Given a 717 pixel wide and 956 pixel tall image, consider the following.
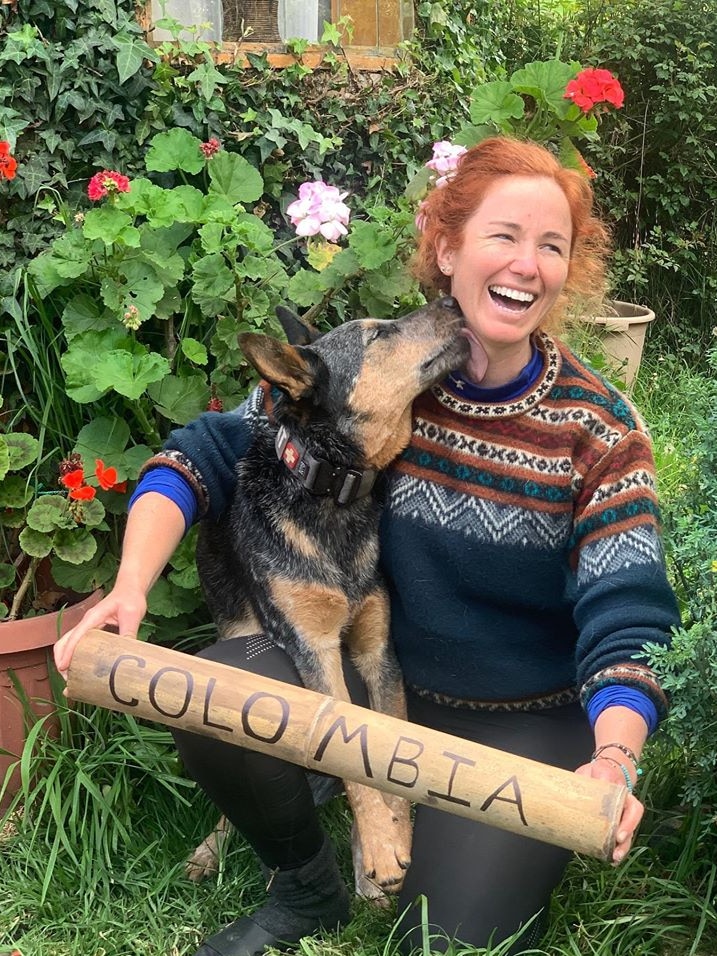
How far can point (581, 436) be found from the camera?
237 centimetres

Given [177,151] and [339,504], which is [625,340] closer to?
[177,151]

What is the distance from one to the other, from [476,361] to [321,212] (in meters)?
1.04

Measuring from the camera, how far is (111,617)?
221cm

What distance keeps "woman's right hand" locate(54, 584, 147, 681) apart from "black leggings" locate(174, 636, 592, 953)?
1.17ft

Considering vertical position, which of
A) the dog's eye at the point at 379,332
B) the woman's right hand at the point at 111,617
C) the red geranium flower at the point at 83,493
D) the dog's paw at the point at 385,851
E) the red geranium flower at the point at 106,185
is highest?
the red geranium flower at the point at 106,185

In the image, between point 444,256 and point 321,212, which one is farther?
point 321,212

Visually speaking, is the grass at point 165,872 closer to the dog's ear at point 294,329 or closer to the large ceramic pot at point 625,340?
the dog's ear at point 294,329

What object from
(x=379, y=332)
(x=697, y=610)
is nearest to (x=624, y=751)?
(x=697, y=610)

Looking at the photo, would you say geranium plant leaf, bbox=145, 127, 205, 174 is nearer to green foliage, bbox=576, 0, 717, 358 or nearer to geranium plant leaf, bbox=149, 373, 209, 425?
geranium plant leaf, bbox=149, 373, 209, 425

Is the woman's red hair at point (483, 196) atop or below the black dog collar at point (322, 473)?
atop

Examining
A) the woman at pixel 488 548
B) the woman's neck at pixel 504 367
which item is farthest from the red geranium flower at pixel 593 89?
the woman's neck at pixel 504 367

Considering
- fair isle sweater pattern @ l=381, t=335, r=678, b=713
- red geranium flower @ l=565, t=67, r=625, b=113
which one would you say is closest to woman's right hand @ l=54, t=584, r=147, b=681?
fair isle sweater pattern @ l=381, t=335, r=678, b=713

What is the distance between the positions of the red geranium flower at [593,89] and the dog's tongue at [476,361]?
1289 mm

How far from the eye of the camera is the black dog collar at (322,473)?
2.48 metres
